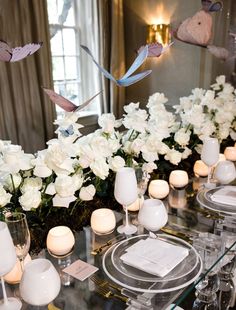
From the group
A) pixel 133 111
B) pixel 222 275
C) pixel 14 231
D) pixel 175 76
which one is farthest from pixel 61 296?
pixel 175 76

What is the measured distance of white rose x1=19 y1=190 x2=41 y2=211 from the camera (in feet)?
2.65

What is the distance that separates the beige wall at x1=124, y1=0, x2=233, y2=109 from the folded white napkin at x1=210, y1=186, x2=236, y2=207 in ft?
7.40

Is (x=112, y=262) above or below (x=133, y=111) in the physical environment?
below

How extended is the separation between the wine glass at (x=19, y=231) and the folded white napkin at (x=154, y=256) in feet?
0.85

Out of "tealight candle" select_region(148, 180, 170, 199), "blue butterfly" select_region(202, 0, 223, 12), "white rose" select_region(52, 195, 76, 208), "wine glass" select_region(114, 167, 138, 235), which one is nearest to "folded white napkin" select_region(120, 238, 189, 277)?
"wine glass" select_region(114, 167, 138, 235)

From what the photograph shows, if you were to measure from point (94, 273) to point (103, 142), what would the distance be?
38cm

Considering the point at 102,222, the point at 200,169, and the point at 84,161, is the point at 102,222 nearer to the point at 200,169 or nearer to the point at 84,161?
the point at 84,161

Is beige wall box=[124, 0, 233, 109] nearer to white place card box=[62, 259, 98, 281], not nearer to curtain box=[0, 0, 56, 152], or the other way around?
curtain box=[0, 0, 56, 152]

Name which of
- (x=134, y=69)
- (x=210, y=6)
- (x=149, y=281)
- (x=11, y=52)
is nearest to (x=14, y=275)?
(x=149, y=281)

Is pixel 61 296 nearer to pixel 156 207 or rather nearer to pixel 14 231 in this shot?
pixel 14 231

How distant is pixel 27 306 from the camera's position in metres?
0.71

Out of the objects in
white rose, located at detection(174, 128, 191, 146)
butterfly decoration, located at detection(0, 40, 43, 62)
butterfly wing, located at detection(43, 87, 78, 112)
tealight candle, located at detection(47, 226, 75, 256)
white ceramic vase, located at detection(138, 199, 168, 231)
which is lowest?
tealight candle, located at detection(47, 226, 75, 256)

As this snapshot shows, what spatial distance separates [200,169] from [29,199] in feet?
3.02

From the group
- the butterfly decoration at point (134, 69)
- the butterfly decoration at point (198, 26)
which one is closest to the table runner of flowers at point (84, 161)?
the butterfly decoration at point (134, 69)
